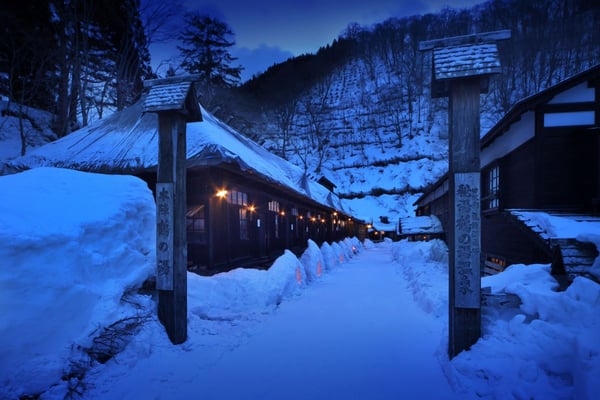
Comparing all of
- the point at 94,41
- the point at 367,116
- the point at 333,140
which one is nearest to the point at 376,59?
the point at 367,116

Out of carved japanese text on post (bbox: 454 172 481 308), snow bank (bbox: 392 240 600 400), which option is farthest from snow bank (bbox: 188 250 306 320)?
carved japanese text on post (bbox: 454 172 481 308)

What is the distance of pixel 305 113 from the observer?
3147 inches

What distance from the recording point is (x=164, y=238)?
4711 millimetres

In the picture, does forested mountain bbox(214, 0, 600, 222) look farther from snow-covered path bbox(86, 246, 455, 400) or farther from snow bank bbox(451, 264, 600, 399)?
snow bank bbox(451, 264, 600, 399)

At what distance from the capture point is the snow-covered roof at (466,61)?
4023 millimetres

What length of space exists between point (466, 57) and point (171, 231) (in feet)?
15.7

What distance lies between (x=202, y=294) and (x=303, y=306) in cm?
233

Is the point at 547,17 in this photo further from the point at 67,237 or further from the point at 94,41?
the point at 67,237

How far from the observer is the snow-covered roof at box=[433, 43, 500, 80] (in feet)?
13.2

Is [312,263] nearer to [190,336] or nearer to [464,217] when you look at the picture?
[190,336]

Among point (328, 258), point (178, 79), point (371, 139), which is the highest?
point (371, 139)

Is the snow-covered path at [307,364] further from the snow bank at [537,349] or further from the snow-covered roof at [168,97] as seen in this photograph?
the snow-covered roof at [168,97]

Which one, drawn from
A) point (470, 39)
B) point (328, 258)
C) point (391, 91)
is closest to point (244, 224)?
point (328, 258)

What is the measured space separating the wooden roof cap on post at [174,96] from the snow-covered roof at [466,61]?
144 inches
